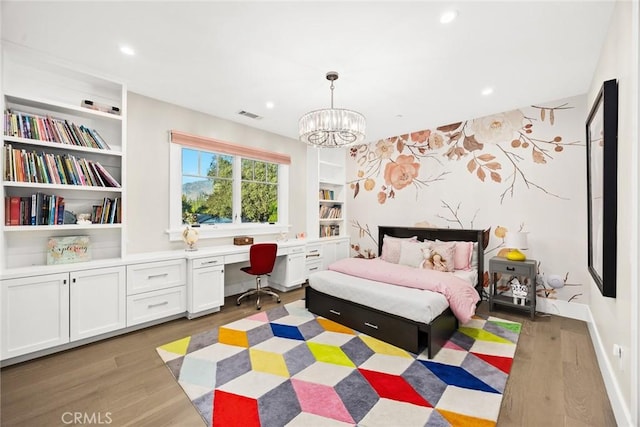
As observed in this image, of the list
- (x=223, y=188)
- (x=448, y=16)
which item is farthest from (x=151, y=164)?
(x=448, y=16)

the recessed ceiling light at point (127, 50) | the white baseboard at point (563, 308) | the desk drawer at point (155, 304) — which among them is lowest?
the white baseboard at point (563, 308)

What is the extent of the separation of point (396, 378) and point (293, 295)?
232 centimetres

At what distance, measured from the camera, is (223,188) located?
4230 millimetres

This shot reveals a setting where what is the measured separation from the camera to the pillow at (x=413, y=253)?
12.6 feet

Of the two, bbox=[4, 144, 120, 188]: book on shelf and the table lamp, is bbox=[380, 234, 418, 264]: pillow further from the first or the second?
bbox=[4, 144, 120, 188]: book on shelf

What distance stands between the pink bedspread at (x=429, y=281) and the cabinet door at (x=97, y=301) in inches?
94.4

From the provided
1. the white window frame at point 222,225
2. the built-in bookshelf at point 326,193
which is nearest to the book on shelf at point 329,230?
the built-in bookshelf at point 326,193

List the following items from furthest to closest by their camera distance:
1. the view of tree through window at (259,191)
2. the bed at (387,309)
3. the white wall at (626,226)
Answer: the view of tree through window at (259,191)
the bed at (387,309)
the white wall at (626,226)

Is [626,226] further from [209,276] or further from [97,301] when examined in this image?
[97,301]

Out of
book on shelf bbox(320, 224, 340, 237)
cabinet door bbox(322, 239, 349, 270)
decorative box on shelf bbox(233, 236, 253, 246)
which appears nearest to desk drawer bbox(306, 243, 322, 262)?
cabinet door bbox(322, 239, 349, 270)

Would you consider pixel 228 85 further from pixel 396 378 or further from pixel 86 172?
pixel 396 378

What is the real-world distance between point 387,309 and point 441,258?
1.40 m

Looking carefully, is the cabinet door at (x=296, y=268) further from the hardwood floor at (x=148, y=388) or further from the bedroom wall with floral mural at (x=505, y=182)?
the hardwood floor at (x=148, y=388)

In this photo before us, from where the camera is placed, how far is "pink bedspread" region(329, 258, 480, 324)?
2.80m
